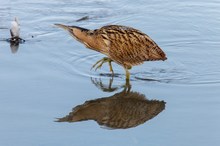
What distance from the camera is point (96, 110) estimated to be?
17.5 ft

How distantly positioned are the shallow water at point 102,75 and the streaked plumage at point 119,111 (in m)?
0.07

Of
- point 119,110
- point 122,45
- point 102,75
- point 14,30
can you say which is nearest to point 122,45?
point 122,45

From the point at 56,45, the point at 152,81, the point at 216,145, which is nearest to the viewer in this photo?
the point at 216,145

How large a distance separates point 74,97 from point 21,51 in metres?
1.56

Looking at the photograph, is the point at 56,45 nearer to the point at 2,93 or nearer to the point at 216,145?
the point at 2,93

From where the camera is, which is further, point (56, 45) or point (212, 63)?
point (56, 45)

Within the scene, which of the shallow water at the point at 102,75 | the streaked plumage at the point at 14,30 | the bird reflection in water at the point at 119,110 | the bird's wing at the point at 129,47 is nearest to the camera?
the shallow water at the point at 102,75

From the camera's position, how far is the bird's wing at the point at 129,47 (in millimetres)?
6344

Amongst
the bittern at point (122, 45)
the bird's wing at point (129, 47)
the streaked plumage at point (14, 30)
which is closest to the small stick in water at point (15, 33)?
the streaked plumage at point (14, 30)

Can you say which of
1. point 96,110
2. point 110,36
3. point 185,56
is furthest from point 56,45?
point 96,110

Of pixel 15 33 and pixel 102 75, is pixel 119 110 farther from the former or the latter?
pixel 15 33

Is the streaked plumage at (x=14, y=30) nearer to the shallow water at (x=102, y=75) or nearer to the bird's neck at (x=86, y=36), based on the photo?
the shallow water at (x=102, y=75)

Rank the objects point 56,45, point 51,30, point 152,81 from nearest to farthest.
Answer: point 152,81 < point 56,45 < point 51,30

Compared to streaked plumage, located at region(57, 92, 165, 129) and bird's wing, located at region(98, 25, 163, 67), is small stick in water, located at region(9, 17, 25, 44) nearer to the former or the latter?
bird's wing, located at region(98, 25, 163, 67)
